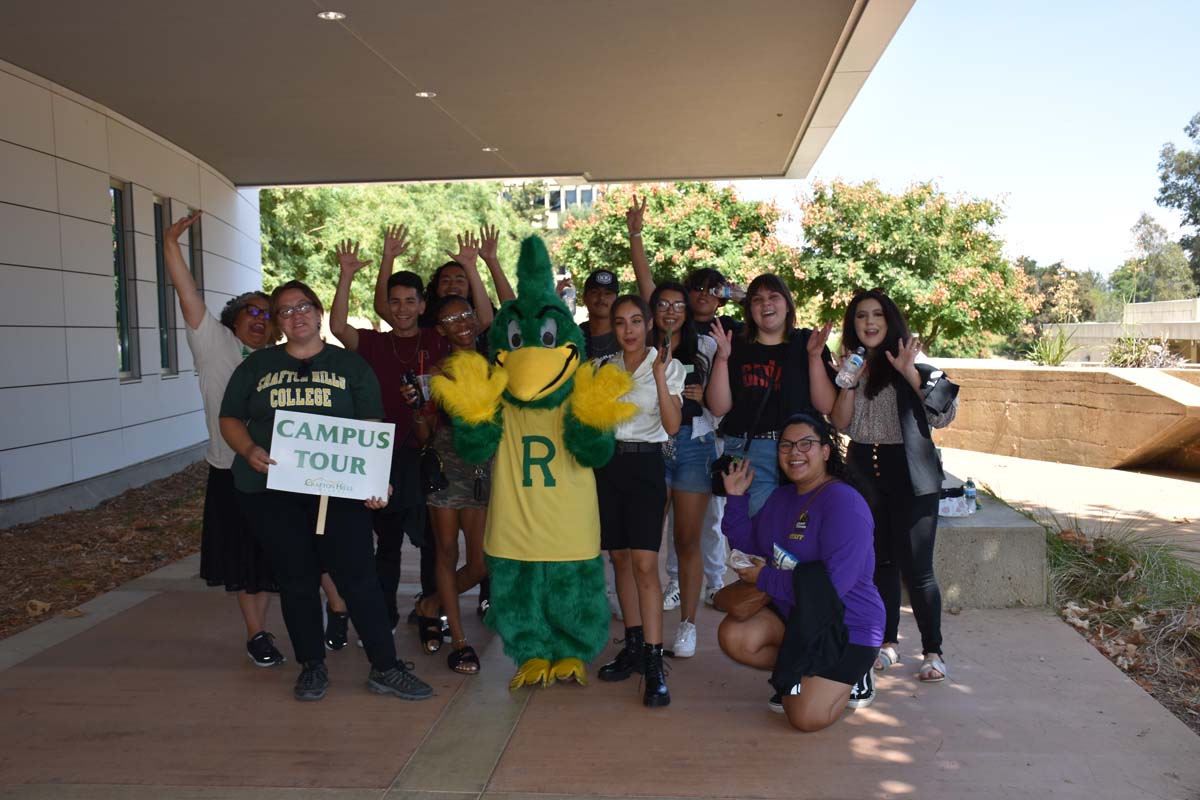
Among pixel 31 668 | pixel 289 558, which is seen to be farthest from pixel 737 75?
pixel 31 668

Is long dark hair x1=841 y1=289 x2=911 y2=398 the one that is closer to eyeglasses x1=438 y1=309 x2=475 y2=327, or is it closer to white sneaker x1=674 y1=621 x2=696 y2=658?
white sneaker x1=674 y1=621 x2=696 y2=658

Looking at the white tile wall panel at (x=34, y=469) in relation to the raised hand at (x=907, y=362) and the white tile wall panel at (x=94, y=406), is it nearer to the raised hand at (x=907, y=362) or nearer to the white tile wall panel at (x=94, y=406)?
the white tile wall panel at (x=94, y=406)

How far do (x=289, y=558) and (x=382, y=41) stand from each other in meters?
5.05

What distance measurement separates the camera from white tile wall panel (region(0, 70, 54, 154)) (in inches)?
333

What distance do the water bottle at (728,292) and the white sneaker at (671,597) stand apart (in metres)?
1.76

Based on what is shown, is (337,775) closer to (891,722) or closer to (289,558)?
(289,558)

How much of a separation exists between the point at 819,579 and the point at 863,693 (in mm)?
662

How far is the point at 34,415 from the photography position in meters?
8.74

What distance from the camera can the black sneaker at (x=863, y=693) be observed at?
424 cm

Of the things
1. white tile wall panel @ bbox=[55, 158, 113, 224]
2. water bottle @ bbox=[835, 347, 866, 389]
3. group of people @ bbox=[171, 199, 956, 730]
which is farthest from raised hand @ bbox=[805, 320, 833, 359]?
white tile wall panel @ bbox=[55, 158, 113, 224]

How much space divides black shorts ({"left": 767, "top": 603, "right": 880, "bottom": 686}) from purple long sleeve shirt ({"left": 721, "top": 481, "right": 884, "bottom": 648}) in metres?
0.03

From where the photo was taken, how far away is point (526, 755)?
381cm

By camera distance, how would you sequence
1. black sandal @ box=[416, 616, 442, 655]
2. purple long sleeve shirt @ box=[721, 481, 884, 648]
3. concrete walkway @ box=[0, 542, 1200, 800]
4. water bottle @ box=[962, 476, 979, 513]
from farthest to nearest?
water bottle @ box=[962, 476, 979, 513]
black sandal @ box=[416, 616, 442, 655]
purple long sleeve shirt @ box=[721, 481, 884, 648]
concrete walkway @ box=[0, 542, 1200, 800]

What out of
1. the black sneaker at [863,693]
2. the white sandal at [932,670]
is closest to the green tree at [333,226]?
the white sandal at [932,670]
